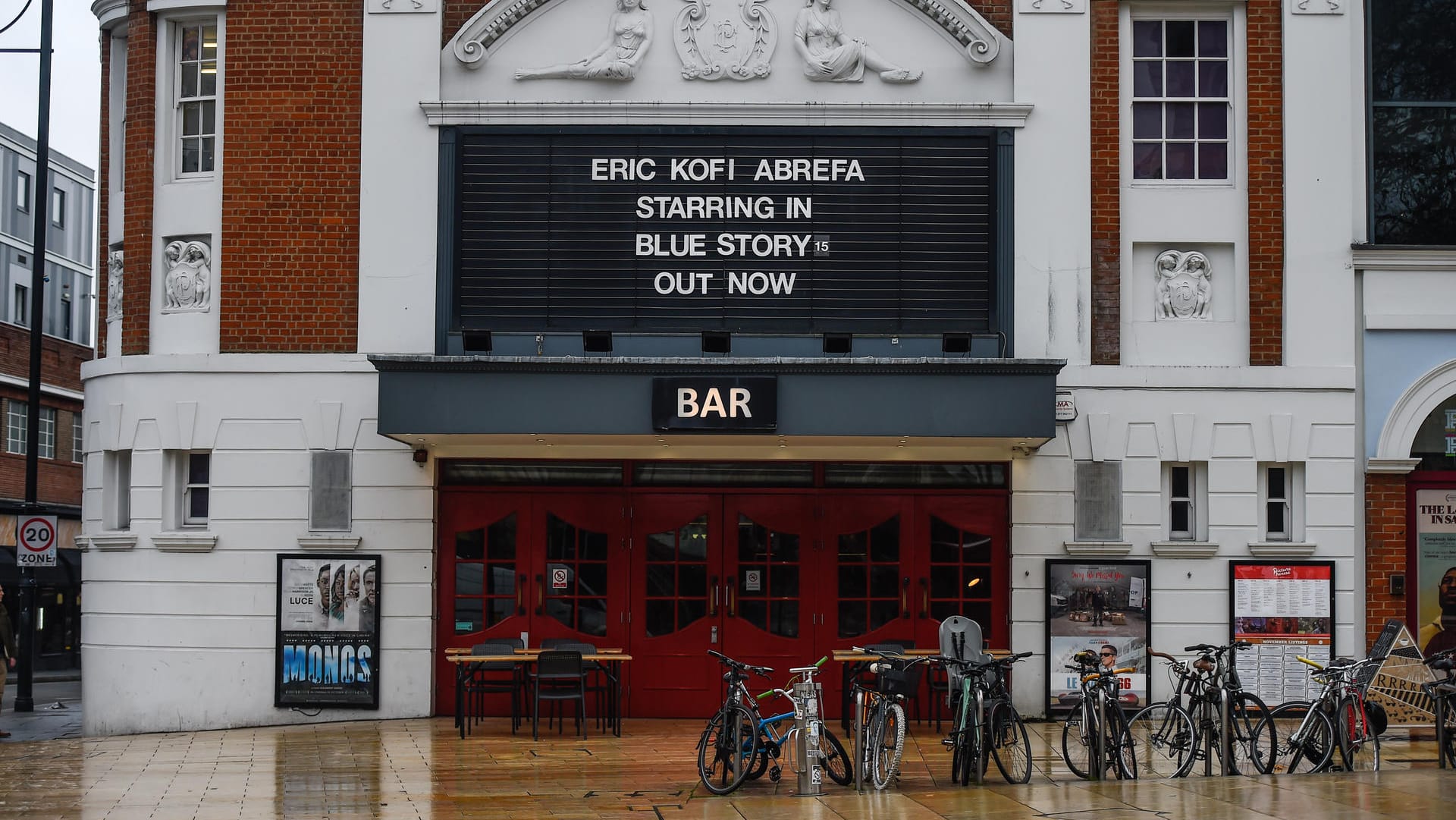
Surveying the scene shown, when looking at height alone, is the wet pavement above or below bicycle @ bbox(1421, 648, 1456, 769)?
below

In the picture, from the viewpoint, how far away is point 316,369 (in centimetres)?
1717

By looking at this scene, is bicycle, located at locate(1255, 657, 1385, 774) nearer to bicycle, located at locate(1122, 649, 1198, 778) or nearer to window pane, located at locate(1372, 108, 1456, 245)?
bicycle, located at locate(1122, 649, 1198, 778)

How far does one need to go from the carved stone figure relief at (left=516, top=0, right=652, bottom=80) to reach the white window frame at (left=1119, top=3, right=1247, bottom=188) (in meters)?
5.53

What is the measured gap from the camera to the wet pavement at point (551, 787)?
447 inches

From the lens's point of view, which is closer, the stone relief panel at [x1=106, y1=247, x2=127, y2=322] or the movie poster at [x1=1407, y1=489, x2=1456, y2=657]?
the movie poster at [x1=1407, y1=489, x2=1456, y2=657]

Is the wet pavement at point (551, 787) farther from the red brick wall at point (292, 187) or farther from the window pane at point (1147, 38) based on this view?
the window pane at point (1147, 38)

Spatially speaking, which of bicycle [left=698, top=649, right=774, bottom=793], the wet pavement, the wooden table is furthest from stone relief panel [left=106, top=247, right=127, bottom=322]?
bicycle [left=698, top=649, right=774, bottom=793]

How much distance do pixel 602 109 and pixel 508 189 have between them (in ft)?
4.65

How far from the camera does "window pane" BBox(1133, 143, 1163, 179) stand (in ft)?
57.3

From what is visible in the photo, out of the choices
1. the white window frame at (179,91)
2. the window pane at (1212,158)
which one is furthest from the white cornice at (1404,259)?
the white window frame at (179,91)

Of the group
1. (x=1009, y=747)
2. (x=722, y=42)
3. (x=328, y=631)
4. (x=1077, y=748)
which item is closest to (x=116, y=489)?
(x=328, y=631)

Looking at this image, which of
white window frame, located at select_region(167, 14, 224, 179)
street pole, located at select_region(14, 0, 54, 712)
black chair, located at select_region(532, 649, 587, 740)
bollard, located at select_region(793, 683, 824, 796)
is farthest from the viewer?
street pole, located at select_region(14, 0, 54, 712)

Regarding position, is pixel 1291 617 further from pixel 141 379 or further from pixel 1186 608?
pixel 141 379

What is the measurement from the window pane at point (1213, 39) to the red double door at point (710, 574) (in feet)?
19.0
